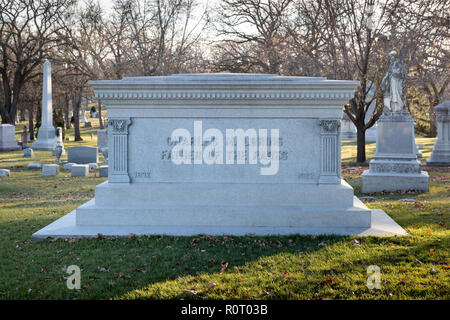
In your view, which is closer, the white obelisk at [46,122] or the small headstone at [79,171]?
the small headstone at [79,171]

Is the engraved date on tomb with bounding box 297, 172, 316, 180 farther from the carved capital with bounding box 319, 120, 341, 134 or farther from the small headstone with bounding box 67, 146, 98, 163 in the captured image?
the small headstone with bounding box 67, 146, 98, 163

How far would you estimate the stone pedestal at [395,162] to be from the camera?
496 inches

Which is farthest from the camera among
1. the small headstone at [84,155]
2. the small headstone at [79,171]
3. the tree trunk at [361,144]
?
the small headstone at [84,155]

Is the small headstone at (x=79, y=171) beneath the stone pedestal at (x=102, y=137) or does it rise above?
beneath

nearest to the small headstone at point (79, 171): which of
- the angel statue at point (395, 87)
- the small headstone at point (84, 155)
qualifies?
the small headstone at point (84, 155)

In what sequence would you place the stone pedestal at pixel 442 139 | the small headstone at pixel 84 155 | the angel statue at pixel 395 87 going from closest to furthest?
1. the angel statue at pixel 395 87
2. the stone pedestal at pixel 442 139
3. the small headstone at pixel 84 155

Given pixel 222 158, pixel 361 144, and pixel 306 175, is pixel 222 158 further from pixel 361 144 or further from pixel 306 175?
pixel 361 144

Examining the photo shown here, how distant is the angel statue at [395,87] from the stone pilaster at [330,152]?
24.1 feet

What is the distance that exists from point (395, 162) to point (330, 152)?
6750 mm

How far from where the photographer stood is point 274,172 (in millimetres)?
7199

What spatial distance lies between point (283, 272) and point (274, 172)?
240 centimetres

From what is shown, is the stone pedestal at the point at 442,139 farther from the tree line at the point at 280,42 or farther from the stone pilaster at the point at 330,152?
the stone pilaster at the point at 330,152
